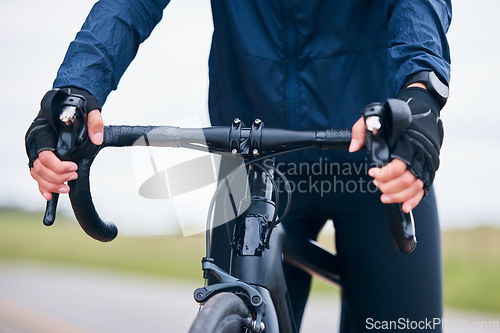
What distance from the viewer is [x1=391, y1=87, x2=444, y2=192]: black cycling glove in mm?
1018

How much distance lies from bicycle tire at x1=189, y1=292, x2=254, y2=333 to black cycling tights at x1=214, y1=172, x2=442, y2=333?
1.66 feet

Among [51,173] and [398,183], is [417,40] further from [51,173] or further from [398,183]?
[51,173]

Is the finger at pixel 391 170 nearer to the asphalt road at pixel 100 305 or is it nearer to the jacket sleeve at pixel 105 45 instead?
the jacket sleeve at pixel 105 45

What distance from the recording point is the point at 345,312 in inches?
71.8

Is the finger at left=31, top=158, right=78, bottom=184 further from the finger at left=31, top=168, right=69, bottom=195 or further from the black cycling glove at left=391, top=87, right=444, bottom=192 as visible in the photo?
the black cycling glove at left=391, top=87, right=444, bottom=192

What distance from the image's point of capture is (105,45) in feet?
4.65

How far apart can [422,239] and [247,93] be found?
681mm

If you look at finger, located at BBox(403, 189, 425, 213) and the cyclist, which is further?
the cyclist

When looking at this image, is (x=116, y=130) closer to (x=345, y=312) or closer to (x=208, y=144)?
→ (x=208, y=144)

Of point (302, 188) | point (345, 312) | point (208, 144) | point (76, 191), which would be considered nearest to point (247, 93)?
point (302, 188)

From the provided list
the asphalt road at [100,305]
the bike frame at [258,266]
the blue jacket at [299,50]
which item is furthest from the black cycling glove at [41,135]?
the asphalt road at [100,305]

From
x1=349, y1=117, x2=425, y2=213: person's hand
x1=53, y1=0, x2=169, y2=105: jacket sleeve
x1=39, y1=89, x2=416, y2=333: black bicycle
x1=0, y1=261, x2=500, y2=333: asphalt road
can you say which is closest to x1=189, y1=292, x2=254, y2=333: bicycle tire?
x1=39, y1=89, x2=416, y2=333: black bicycle

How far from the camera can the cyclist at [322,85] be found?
1.31 m

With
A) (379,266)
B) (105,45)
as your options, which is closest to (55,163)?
(105,45)
